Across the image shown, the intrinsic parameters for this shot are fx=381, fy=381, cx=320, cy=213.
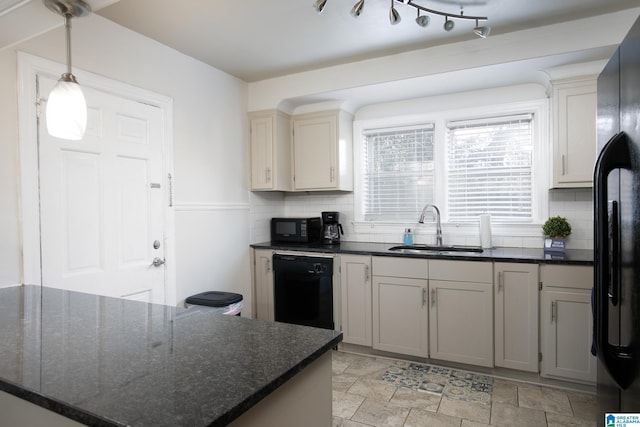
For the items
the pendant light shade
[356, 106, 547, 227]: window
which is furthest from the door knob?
[356, 106, 547, 227]: window

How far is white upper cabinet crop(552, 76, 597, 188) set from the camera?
2.75 metres

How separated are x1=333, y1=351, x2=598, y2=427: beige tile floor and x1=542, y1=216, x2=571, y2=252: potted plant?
102cm

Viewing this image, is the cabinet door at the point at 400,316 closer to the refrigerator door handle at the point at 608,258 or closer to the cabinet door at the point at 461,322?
the cabinet door at the point at 461,322

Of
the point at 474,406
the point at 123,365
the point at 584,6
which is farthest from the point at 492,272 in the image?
the point at 123,365

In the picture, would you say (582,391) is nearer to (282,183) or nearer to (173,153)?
(282,183)

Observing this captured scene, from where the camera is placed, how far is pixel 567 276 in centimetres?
257

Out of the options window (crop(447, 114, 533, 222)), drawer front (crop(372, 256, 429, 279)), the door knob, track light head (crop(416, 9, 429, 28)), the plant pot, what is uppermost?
track light head (crop(416, 9, 429, 28))

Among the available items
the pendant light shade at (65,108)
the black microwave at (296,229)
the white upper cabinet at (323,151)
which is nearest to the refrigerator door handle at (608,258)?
the pendant light shade at (65,108)

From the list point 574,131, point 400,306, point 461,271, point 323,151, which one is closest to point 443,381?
point 400,306

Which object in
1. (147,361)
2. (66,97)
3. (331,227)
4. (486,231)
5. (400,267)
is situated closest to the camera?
(147,361)

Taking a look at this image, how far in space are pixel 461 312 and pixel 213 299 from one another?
1895 millimetres

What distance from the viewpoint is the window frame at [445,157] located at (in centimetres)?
319

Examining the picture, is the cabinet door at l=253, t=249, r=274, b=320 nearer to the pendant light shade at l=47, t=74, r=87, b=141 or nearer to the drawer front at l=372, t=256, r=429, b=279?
the drawer front at l=372, t=256, r=429, b=279

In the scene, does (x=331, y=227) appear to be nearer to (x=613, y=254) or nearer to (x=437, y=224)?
(x=437, y=224)
